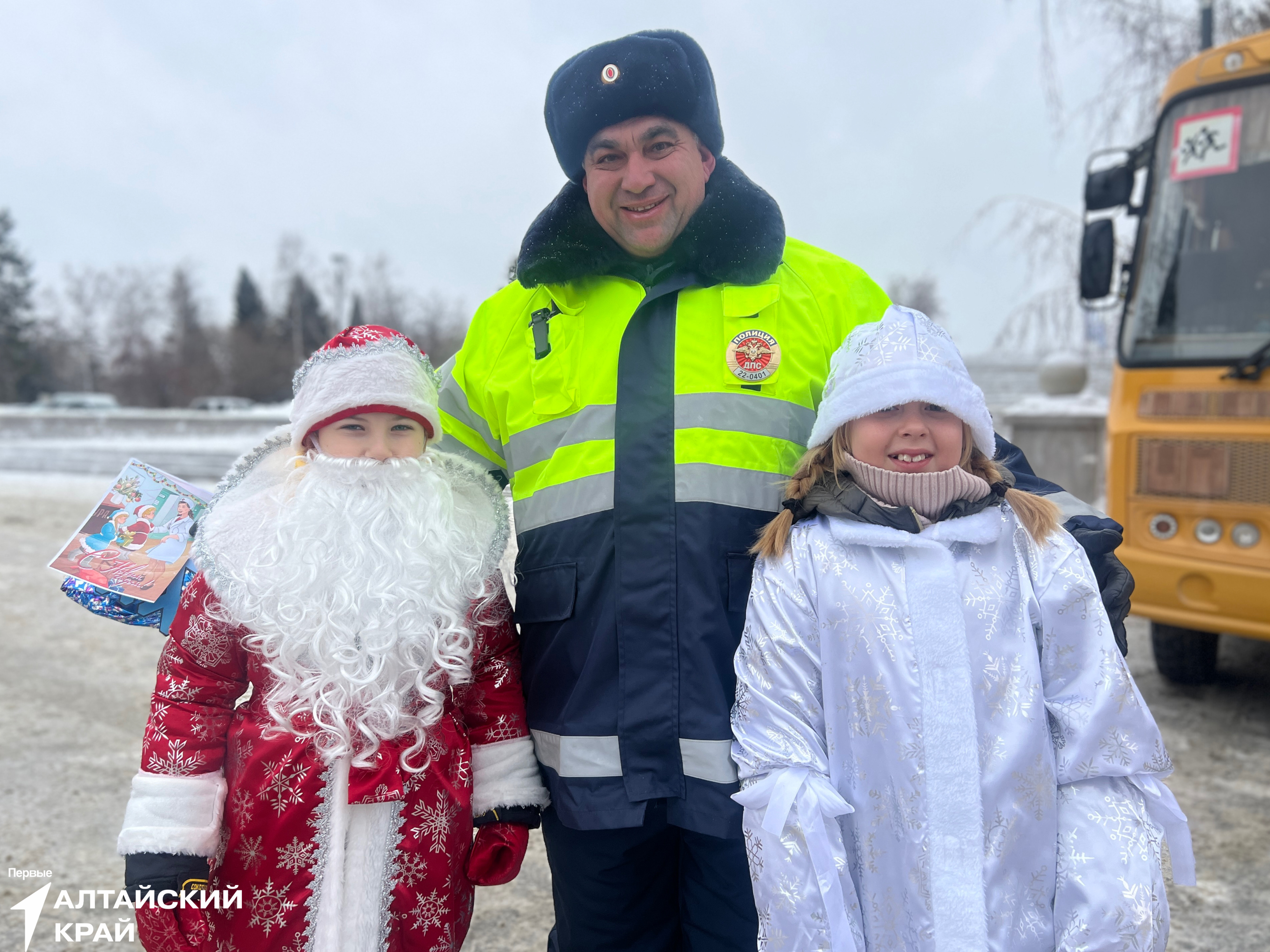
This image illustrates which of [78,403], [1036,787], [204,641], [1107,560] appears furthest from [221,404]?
[1036,787]

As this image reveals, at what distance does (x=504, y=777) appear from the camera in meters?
1.94

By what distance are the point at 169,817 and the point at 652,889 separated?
1014 mm

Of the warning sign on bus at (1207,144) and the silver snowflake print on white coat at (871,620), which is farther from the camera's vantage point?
the warning sign on bus at (1207,144)

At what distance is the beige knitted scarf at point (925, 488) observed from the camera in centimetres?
173

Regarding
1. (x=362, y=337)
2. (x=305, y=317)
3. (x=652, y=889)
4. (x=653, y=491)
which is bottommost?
(x=652, y=889)

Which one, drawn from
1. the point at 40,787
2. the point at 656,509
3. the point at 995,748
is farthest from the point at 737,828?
the point at 40,787

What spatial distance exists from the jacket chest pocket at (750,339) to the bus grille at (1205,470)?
10.0 feet

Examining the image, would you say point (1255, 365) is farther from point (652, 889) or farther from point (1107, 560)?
point (652, 889)

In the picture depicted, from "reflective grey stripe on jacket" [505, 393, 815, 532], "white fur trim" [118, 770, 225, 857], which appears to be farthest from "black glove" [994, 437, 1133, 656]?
"white fur trim" [118, 770, 225, 857]

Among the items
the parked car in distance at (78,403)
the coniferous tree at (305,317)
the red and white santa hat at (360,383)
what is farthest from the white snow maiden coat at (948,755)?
the coniferous tree at (305,317)

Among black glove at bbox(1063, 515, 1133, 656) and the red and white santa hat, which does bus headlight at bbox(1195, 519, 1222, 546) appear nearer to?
black glove at bbox(1063, 515, 1133, 656)

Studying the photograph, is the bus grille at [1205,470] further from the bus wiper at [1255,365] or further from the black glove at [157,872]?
the black glove at [157,872]

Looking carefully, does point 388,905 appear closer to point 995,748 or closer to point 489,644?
point 489,644

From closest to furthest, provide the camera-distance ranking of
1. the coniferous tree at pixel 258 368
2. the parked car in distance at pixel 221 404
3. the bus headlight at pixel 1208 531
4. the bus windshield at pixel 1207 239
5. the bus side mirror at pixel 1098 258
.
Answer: the bus headlight at pixel 1208 531
the bus windshield at pixel 1207 239
the bus side mirror at pixel 1098 258
the parked car in distance at pixel 221 404
the coniferous tree at pixel 258 368
